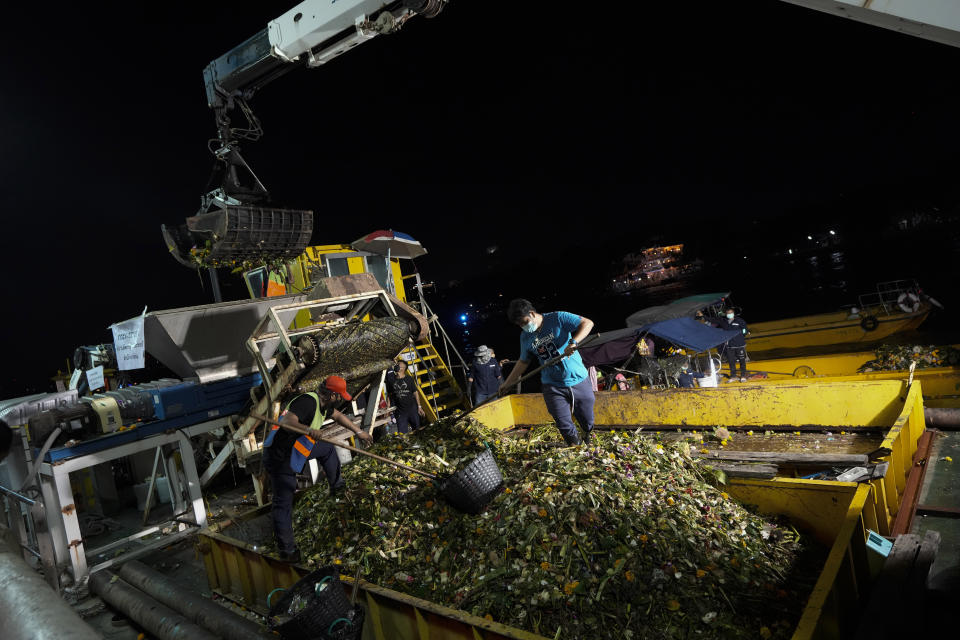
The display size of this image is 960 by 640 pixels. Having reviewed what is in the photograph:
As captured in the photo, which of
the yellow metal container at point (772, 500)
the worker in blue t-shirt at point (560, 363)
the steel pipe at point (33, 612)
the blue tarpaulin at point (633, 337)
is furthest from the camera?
the blue tarpaulin at point (633, 337)

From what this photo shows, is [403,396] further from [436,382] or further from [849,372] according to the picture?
[849,372]

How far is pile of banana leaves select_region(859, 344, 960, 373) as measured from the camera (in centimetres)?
835

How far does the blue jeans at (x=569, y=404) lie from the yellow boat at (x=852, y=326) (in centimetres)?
1015

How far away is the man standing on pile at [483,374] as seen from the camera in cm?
1013

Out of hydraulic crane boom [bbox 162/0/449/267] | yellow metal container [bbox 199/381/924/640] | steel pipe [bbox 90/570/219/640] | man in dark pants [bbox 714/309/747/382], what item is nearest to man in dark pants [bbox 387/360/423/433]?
yellow metal container [bbox 199/381/924/640]

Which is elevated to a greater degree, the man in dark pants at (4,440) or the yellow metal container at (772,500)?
the man in dark pants at (4,440)

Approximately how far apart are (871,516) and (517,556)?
2.76m

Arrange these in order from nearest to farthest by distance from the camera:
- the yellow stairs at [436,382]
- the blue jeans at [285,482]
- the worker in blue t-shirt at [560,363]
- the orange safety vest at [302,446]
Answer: the blue jeans at [285,482], the orange safety vest at [302,446], the worker in blue t-shirt at [560,363], the yellow stairs at [436,382]

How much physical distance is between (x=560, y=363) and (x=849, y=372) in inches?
308

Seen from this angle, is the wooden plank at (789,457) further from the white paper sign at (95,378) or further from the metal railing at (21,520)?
the metal railing at (21,520)

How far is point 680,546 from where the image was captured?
364cm

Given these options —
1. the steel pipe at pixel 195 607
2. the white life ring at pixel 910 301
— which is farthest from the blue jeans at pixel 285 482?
the white life ring at pixel 910 301

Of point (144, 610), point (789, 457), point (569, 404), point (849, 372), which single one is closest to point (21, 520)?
point (144, 610)

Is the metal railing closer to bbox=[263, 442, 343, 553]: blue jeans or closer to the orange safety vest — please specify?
bbox=[263, 442, 343, 553]: blue jeans
